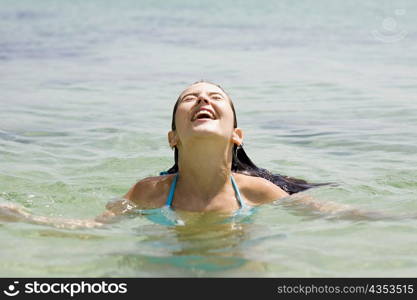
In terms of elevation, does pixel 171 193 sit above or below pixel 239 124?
below

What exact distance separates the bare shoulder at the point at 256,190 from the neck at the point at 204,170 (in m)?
0.12

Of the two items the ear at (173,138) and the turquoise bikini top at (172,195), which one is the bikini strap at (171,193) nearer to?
the turquoise bikini top at (172,195)

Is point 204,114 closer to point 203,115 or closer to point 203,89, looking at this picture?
point 203,115

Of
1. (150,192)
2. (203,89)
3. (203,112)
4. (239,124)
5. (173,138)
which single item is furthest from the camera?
(239,124)

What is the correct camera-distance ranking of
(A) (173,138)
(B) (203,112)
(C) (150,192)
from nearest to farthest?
1. (B) (203,112)
2. (A) (173,138)
3. (C) (150,192)

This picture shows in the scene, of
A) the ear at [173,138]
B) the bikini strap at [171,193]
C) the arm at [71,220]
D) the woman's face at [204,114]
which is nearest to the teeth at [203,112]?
the woman's face at [204,114]

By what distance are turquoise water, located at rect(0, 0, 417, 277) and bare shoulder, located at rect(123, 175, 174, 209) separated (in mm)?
215

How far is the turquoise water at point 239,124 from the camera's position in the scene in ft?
13.5

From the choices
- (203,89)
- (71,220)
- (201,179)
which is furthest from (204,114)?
(71,220)

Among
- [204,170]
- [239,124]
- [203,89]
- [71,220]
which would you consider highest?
[239,124]

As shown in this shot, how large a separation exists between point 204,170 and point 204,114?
0.39 metres

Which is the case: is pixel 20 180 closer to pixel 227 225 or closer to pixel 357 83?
pixel 227 225

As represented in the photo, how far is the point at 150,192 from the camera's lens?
5121 millimetres

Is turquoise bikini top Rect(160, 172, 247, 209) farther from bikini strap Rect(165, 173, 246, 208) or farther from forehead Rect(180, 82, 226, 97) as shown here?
forehead Rect(180, 82, 226, 97)
